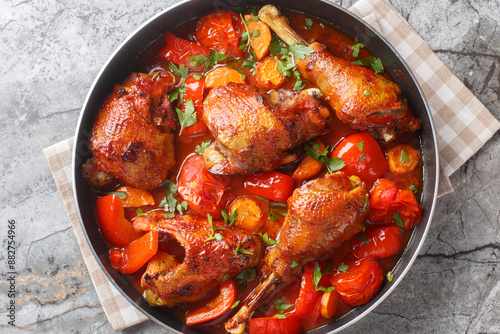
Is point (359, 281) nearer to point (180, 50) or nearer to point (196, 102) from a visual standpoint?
point (196, 102)

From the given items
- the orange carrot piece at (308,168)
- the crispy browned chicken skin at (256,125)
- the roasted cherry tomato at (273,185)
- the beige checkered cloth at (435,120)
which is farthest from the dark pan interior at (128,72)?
the roasted cherry tomato at (273,185)

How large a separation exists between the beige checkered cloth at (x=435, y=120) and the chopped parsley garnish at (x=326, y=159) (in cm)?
83

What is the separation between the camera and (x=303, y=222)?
2576 millimetres

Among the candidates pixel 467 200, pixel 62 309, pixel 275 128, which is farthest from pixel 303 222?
pixel 62 309

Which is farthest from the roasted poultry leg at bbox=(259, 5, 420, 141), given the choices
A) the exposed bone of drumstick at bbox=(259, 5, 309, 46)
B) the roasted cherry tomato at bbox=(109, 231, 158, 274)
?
the roasted cherry tomato at bbox=(109, 231, 158, 274)

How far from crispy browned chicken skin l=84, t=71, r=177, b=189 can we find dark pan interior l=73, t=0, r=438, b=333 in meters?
0.10

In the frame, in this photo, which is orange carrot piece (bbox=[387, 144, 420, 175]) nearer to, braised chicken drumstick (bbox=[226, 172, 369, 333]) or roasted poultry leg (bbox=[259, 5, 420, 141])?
roasted poultry leg (bbox=[259, 5, 420, 141])

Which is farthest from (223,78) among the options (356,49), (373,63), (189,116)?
(373,63)

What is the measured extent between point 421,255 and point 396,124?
3.63ft

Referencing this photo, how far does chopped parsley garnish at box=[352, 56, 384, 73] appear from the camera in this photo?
289 centimetres

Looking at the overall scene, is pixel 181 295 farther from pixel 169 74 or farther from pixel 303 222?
pixel 169 74

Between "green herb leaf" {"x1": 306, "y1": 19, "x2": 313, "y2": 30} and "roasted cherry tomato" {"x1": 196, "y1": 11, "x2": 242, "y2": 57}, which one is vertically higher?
"green herb leaf" {"x1": 306, "y1": 19, "x2": 313, "y2": 30}

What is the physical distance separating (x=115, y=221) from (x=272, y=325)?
1.26 m

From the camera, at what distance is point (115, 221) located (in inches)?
109
